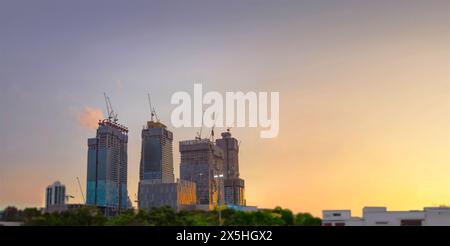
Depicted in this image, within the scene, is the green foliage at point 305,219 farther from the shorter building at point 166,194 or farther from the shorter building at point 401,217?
the shorter building at point 166,194

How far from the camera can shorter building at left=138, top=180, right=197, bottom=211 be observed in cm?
7359

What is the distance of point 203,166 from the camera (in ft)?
278

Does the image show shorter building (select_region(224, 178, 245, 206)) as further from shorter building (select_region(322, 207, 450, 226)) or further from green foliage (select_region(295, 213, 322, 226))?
shorter building (select_region(322, 207, 450, 226))

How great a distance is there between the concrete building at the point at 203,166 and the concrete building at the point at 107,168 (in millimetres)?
10140

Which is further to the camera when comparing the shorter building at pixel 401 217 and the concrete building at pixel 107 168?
the concrete building at pixel 107 168

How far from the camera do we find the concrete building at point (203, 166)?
80938mm

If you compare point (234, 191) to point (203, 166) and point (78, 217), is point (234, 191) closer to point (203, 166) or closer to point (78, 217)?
point (203, 166)

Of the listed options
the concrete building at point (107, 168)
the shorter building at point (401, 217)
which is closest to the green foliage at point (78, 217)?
the shorter building at point (401, 217)

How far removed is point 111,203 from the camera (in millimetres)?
72375

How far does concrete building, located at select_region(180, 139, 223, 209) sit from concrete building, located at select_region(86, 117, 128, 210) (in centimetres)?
1014
